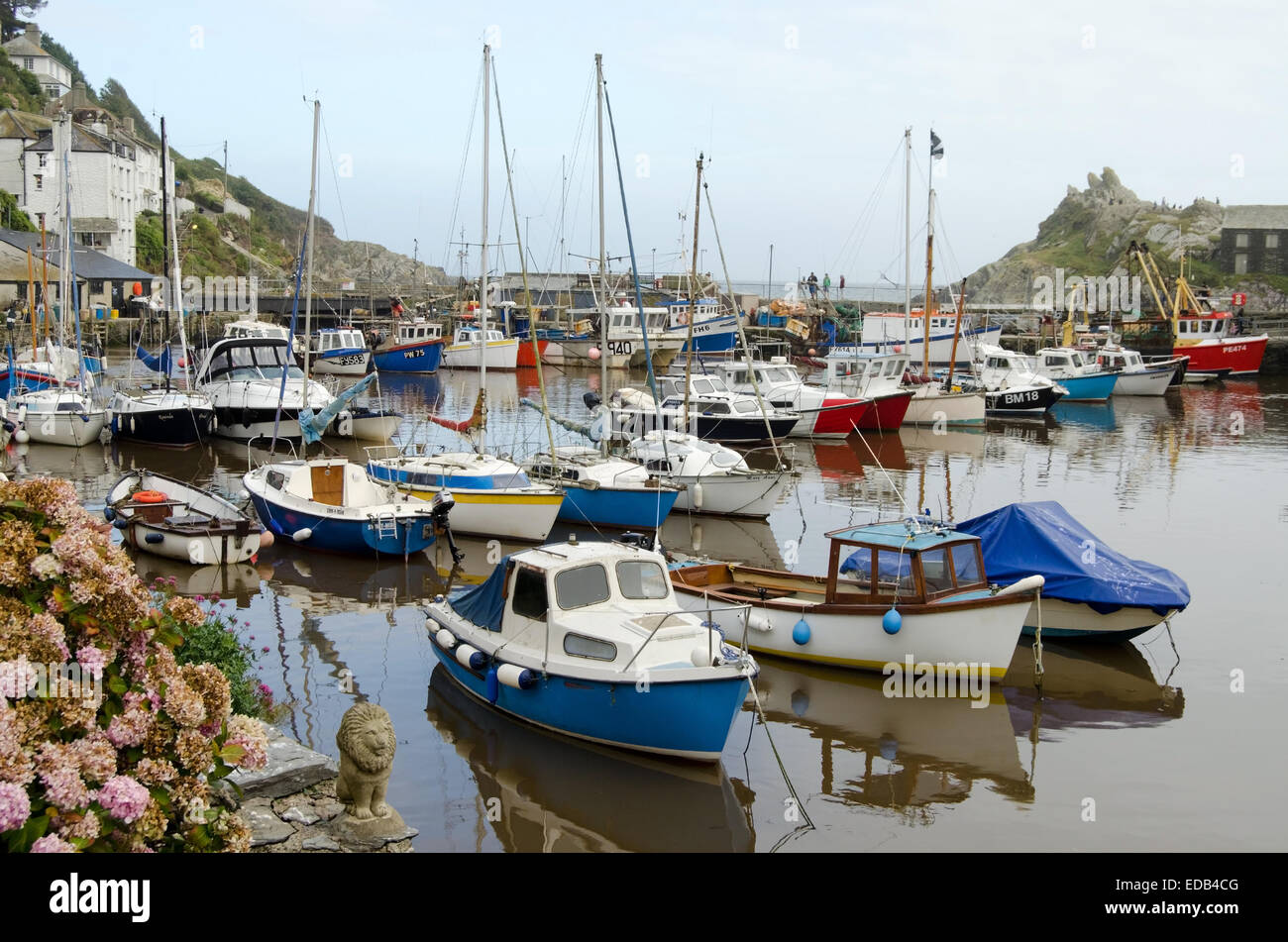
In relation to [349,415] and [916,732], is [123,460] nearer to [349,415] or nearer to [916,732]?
[349,415]

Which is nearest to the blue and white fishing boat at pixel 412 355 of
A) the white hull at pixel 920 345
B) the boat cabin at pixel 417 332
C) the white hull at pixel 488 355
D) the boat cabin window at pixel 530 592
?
the boat cabin at pixel 417 332

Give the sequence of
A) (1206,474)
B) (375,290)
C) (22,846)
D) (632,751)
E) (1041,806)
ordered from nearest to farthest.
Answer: (22,846) < (1041,806) < (632,751) < (1206,474) < (375,290)

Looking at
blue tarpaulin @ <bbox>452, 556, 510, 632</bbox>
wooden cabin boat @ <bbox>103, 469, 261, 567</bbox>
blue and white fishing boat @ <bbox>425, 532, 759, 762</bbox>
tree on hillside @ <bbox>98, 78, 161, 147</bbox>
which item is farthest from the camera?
tree on hillside @ <bbox>98, 78, 161, 147</bbox>

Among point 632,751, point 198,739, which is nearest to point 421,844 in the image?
point 632,751

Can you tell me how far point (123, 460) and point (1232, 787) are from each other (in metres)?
29.8

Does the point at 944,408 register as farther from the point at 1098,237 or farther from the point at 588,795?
the point at 1098,237

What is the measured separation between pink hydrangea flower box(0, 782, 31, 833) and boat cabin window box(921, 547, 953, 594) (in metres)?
11.5

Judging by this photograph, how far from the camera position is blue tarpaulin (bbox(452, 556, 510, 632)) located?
1330 centimetres

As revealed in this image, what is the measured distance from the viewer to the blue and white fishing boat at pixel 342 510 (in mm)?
20516

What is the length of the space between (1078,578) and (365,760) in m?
11.0

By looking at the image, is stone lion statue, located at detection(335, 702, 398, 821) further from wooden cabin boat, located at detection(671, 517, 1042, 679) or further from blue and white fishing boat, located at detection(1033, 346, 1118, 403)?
blue and white fishing boat, located at detection(1033, 346, 1118, 403)

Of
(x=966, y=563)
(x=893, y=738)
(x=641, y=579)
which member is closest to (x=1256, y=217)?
(x=966, y=563)

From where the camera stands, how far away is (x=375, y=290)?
4414 inches

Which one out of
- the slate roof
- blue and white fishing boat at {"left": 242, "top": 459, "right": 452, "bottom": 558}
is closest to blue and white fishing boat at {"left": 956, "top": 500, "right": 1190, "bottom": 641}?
blue and white fishing boat at {"left": 242, "top": 459, "right": 452, "bottom": 558}
